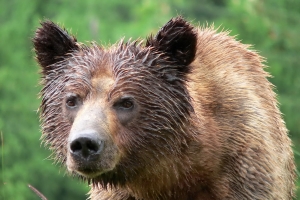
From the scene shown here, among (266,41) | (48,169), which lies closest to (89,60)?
(266,41)

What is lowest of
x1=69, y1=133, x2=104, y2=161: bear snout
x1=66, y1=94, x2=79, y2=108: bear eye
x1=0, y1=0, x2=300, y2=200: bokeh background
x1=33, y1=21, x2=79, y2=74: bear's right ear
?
x1=0, y1=0, x2=300, y2=200: bokeh background

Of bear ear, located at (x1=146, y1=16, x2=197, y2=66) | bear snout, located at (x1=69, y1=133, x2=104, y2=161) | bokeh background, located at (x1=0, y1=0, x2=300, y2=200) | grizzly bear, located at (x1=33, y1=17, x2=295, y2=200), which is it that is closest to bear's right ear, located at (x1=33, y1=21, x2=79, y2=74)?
grizzly bear, located at (x1=33, y1=17, x2=295, y2=200)

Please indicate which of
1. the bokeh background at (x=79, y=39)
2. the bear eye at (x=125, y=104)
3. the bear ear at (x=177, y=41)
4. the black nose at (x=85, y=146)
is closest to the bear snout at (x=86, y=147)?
the black nose at (x=85, y=146)

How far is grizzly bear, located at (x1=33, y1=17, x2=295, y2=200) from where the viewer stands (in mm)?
7527

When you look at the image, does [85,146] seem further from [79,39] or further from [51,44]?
[79,39]

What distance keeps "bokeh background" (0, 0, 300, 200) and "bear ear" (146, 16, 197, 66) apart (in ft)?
52.8

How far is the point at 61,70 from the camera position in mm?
7953

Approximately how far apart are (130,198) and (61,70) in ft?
4.16

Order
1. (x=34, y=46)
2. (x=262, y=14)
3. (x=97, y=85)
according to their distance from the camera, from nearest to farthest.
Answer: (x=97, y=85), (x=34, y=46), (x=262, y=14)

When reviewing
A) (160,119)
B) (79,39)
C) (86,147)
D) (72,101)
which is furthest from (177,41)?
(79,39)

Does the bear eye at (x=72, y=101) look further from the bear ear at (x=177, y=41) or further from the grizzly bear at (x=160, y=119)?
the bear ear at (x=177, y=41)

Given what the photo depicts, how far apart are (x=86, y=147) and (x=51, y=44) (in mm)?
1331

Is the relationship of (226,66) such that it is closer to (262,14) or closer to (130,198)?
(130,198)

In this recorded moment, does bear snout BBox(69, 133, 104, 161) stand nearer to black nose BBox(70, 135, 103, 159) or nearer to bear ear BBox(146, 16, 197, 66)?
black nose BBox(70, 135, 103, 159)
